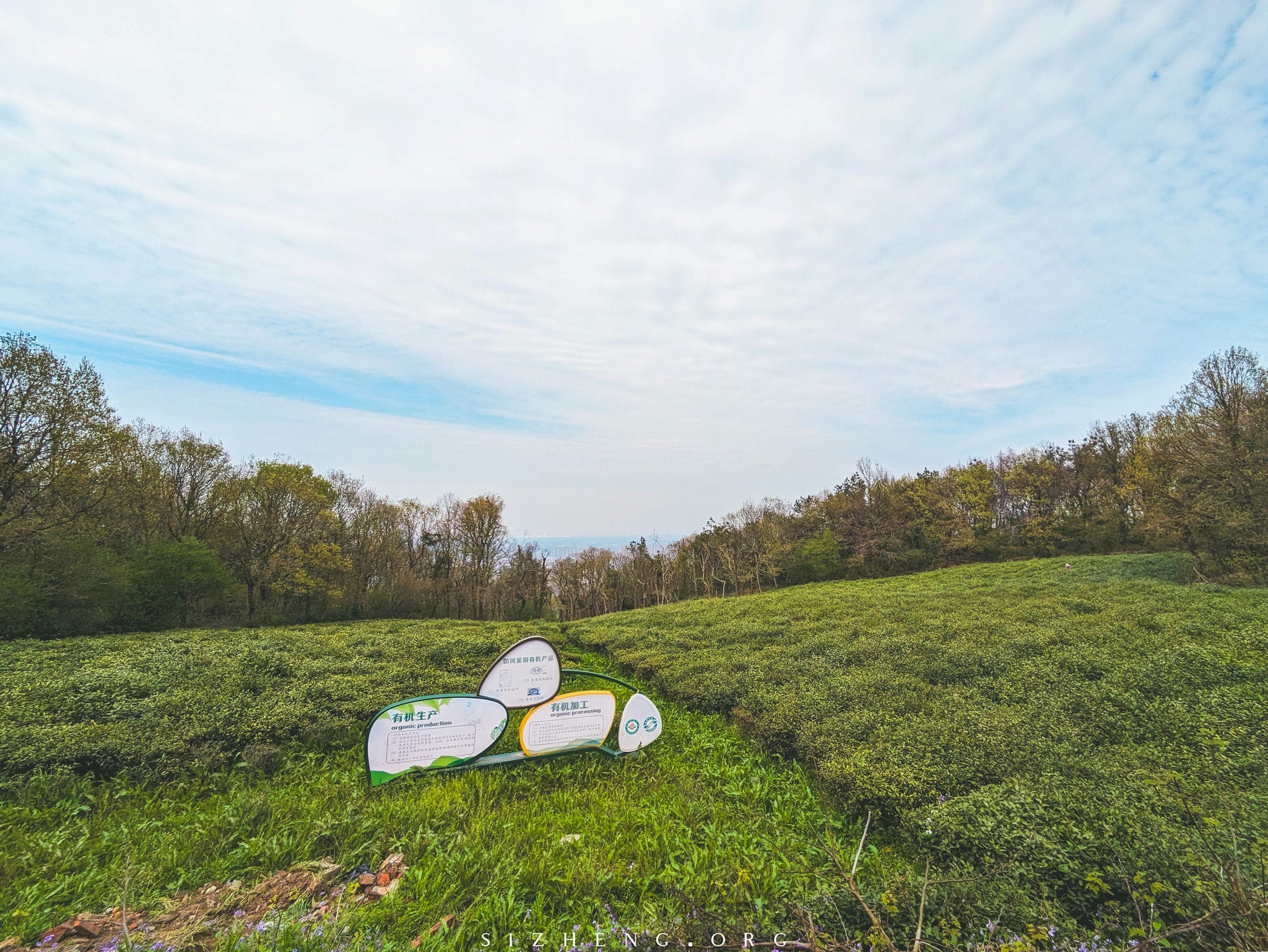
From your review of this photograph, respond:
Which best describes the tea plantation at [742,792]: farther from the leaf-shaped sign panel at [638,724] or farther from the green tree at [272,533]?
the green tree at [272,533]

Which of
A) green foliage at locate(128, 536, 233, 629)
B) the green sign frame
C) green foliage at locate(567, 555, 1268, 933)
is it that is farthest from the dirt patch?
green foliage at locate(128, 536, 233, 629)

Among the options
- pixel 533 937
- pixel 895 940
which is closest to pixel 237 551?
pixel 533 937

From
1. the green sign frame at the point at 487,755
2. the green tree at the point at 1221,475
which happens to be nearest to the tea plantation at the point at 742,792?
Result: the green sign frame at the point at 487,755

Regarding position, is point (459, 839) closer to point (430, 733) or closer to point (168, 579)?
point (430, 733)

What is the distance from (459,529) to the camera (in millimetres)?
32500

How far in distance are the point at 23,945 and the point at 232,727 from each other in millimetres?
3607

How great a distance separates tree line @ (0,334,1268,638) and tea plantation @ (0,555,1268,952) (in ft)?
24.8

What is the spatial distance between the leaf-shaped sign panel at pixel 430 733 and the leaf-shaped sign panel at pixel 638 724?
1591 mm

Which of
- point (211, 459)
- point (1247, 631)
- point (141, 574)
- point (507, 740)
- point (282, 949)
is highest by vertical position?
point (211, 459)

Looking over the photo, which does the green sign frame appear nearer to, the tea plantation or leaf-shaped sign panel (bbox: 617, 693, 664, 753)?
leaf-shaped sign panel (bbox: 617, 693, 664, 753)

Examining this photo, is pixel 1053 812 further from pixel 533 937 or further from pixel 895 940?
pixel 533 937

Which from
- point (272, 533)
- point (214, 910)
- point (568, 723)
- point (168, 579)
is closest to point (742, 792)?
point (568, 723)

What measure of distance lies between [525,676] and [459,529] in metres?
28.4

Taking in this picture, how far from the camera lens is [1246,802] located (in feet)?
11.2
